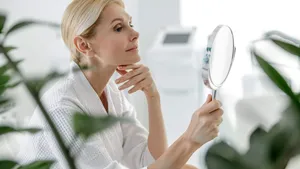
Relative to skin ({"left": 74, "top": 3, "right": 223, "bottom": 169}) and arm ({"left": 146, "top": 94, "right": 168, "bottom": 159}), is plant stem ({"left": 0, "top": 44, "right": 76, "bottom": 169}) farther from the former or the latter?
arm ({"left": 146, "top": 94, "right": 168, "bottom": 159})

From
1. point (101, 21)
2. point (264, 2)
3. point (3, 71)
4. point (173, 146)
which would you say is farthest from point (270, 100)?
point (264, 2)

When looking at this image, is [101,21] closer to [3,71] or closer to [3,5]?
[3,71]

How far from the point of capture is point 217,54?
1.16 m

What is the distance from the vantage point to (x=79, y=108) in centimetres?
167

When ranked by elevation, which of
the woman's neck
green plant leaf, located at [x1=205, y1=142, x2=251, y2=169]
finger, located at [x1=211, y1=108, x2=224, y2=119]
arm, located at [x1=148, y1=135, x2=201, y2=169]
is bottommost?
arm, located at [x1=148, y1=135, x2=201, y2=169]

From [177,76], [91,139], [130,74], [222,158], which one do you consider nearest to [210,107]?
[91,139]

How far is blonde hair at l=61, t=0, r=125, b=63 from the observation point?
5.45 feet

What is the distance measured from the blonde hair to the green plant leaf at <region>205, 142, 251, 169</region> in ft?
4.74

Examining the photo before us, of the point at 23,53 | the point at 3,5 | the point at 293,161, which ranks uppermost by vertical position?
the point at 293,161

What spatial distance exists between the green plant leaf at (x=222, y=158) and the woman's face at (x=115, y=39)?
1.44 m

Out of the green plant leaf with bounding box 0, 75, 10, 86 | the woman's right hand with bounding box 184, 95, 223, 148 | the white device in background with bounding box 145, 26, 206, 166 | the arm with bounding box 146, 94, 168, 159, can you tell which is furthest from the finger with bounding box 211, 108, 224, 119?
the white device in background with bounding box 145, 26, 206, 166

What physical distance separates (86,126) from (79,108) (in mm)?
1421

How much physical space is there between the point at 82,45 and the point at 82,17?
0.11 meters

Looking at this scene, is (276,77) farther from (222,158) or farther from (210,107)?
(210,107)
